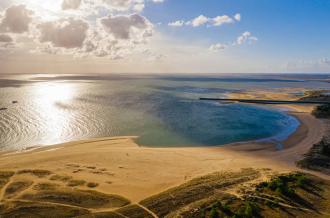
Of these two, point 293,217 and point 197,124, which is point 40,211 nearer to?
point 293,217

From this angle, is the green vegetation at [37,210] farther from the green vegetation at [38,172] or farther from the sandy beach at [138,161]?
the green vegetation at [38,172]

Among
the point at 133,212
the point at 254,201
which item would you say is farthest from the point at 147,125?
the point at 254,201

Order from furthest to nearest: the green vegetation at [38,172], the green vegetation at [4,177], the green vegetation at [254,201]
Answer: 1. the green vegetation at [38,172]
2. the green vegetation at [4,177]
3. the green vegetation at [254,201]

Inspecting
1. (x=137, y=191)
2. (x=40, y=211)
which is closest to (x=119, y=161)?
(x=137, y=191)

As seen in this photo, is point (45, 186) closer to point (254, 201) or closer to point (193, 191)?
point (193, 191)

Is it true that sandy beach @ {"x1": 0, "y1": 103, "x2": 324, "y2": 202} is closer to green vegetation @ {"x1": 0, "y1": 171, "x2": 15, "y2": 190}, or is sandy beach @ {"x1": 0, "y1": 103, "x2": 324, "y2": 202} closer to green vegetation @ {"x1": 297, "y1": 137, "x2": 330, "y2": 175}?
green vegetation @ {"x1": 0, "y1": 171, "x2": 15, "y2": 190}

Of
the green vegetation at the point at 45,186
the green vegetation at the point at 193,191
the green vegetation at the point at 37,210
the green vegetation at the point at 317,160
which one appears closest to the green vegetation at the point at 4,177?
the green vegetation at the point at 45,186

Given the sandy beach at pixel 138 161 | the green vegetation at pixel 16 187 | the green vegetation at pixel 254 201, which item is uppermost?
the green vegetation at pixel 254 201

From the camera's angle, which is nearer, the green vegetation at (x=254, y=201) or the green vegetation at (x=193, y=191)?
the green vegetation at (x=254, y=201)
